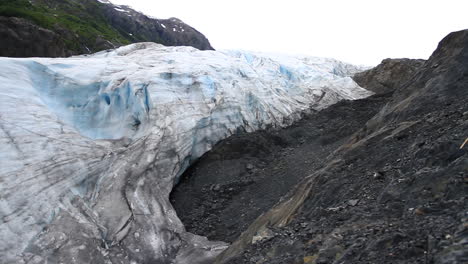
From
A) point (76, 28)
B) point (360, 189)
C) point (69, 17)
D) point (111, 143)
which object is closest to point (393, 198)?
point (360, 189)

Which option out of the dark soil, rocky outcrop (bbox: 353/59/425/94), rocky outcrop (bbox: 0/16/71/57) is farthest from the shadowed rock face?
rocky outcrop (bbox: 0/16/71/57)

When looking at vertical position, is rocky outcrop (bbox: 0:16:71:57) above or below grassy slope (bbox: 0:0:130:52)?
below

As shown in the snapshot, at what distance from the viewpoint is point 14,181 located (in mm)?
8547

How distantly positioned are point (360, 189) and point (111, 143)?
7023 mm

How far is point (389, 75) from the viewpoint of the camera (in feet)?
70.3

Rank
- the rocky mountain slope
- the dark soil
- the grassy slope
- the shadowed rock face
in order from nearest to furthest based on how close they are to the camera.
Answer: the shadowed rock face → the dark soil → the rocky mountain slope → the grassy slope

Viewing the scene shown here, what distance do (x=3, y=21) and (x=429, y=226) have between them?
24.4m

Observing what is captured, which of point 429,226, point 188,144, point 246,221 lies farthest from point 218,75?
point 429,226

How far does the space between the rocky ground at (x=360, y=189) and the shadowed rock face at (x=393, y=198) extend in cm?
2

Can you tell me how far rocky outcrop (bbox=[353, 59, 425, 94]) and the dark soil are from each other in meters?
5.97

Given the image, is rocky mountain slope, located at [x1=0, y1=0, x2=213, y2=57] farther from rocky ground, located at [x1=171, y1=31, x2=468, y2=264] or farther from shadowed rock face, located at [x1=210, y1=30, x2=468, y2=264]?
shadowed rock face, located at [x1=210, y1=30, x2=468, y2=264]

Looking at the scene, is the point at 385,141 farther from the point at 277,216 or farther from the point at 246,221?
the point at 246,221

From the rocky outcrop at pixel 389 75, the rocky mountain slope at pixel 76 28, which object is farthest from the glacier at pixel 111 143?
the rocky mountain slope at pixel 76 28

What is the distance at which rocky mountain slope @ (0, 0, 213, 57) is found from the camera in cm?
2239
